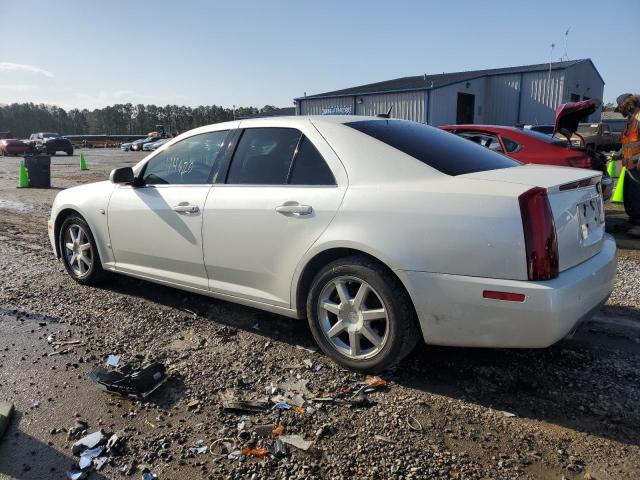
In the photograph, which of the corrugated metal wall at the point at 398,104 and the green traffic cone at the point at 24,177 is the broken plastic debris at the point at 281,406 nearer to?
the green traffic cone at the point at 24,177

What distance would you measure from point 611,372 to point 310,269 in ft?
6.62

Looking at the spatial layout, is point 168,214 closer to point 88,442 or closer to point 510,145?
point 88,442

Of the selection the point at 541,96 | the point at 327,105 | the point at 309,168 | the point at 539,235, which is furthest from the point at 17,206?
the point at 541,96

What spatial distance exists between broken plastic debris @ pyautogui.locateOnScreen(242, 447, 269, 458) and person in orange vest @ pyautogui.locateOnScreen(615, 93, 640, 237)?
6.53 meters

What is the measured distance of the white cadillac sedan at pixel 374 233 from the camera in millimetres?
2656

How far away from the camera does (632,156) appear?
704 centimetres

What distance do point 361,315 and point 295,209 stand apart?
0.82m

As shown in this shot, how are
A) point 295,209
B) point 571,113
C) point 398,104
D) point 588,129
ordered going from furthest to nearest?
1. point 398,104
2. point 588,129
3. point 571,113
4. point 295,209

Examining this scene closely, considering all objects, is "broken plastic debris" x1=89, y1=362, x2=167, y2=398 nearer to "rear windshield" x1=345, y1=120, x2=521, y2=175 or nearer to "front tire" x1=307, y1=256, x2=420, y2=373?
"front tire" x1=307, y1=256, x2=420, y2=373

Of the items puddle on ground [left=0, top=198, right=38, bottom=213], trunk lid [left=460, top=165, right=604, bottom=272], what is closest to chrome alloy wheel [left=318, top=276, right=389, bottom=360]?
trunk lid [left=460, top=165, right=604, bottom=272]

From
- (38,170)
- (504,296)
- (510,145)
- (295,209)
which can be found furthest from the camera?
(38,170)

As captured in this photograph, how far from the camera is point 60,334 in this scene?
4.00m

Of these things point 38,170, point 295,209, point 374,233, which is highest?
point 295,209

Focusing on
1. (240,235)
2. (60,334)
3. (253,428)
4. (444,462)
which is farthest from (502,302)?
(60,334)
